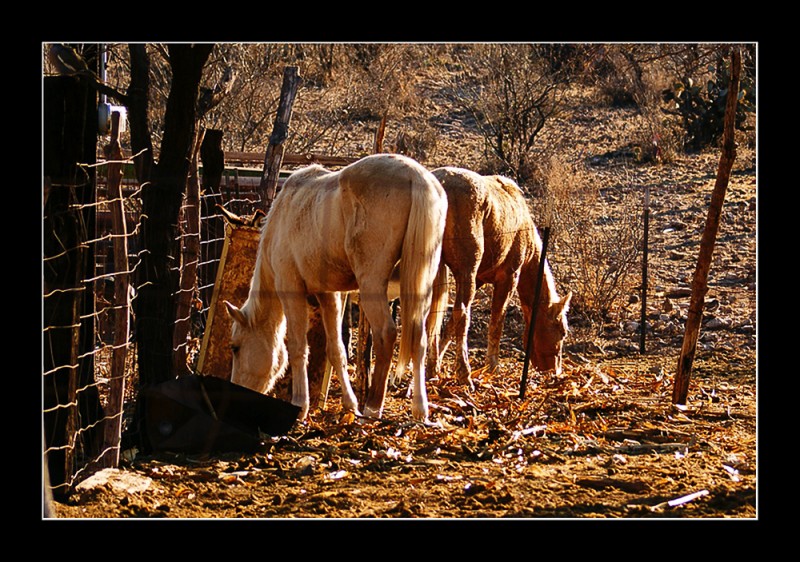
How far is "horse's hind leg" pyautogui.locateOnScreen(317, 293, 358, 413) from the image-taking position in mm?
7559

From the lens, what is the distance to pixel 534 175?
725 inches

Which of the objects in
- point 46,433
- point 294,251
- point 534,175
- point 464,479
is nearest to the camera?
point 46,433

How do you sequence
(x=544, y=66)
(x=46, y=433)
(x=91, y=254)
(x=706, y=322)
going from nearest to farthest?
1. (x=46, y=433)
2. (x=91, y=254)
3. (x=706, y=322)
4. (x=544, y=66)

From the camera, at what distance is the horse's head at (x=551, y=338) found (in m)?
9.63

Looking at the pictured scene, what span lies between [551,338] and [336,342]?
8.97 ft

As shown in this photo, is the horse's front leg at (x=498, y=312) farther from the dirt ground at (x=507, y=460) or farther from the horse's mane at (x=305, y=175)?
the horse's mane at (x=305, y=175)

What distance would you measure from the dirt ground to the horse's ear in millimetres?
940

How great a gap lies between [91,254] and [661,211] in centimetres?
1238

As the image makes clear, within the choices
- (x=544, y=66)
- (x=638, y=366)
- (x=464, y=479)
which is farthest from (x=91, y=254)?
(x=544, y=66)

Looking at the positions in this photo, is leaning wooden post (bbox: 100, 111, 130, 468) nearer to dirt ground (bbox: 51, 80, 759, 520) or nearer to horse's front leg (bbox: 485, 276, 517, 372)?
dirt ground (bbox: 51, 80, 759, 520)

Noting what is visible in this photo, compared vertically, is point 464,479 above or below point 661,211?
below

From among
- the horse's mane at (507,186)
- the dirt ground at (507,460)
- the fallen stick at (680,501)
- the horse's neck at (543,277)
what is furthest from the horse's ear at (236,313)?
the fallen stick at (680,501)

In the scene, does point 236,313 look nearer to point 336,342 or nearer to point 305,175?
point 336,342

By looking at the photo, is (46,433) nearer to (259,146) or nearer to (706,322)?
(706,322)
